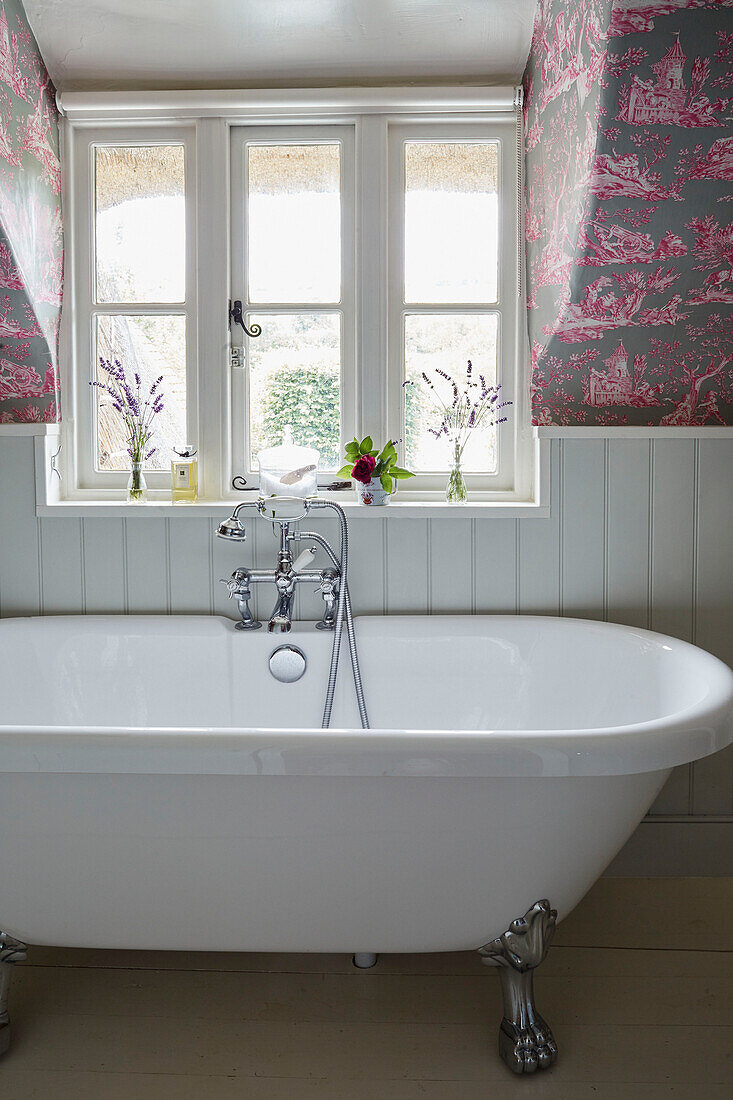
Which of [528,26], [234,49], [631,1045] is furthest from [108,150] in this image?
[631,1045]

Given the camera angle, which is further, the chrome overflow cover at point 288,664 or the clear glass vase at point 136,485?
the clear glass vase at point 136,485

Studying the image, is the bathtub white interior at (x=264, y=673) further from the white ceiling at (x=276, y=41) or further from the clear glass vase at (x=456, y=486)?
the white ceiling at (x=276, y=41)

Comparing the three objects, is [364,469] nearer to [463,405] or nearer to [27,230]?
[463,405]

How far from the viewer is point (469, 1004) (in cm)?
154

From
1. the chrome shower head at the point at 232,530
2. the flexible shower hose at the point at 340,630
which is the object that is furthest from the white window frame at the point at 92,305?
the flexible shower hose at the point at 340,630

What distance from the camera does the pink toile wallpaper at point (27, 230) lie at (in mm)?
1865

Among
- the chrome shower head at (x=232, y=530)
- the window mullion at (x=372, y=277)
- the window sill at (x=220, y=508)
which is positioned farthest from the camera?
the window mullion at (x=372, y=277)

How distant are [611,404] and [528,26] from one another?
926 millimetres

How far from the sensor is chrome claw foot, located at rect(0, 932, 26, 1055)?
4.61ft

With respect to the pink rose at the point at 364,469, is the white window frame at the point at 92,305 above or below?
above

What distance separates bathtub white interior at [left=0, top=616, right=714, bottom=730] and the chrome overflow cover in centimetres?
2

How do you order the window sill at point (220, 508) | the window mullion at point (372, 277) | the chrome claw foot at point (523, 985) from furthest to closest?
the window mullion at point (372, 277) → the window sill at point (220, 508) → the chrome claw foot at point (523, 985)

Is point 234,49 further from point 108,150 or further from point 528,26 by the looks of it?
point 528,26

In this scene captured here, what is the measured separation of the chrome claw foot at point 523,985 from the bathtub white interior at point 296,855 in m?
0.03
